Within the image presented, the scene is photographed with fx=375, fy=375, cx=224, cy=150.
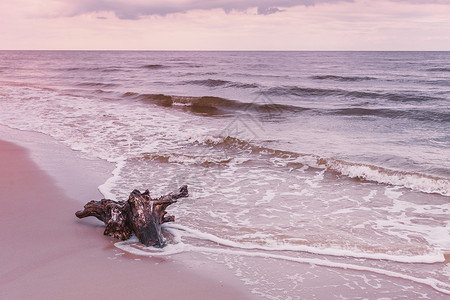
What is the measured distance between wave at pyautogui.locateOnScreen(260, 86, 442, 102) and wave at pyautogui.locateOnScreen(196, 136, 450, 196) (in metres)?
12.1

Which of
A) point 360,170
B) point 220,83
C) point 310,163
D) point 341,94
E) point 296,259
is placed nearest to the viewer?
point 296,259

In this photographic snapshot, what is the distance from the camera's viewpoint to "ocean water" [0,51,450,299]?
3.99 metres

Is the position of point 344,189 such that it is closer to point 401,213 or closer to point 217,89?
point 401,213

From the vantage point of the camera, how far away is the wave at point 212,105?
16962 mm

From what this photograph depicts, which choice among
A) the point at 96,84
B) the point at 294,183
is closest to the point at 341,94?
the point at 294,183

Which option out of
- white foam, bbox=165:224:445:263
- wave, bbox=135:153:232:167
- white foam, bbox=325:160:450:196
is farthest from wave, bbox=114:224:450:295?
→ wave, bbox=135:153:232:167

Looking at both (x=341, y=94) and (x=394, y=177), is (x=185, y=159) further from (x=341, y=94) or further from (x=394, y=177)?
(x=341, y=94)

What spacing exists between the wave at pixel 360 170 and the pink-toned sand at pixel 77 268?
4.62 meters

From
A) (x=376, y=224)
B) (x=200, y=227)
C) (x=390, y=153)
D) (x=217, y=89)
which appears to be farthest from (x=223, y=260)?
(x=217, y=89)

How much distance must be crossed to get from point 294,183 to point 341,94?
14928mm

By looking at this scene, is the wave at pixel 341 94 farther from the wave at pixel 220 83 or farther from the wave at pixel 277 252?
the wave at pixel 277 252

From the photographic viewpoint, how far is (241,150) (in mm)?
9602

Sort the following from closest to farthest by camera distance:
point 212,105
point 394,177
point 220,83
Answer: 1. point 394,177
2. point 212,105
3. point 220,83

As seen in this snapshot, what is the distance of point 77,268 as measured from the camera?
375 centimetres
